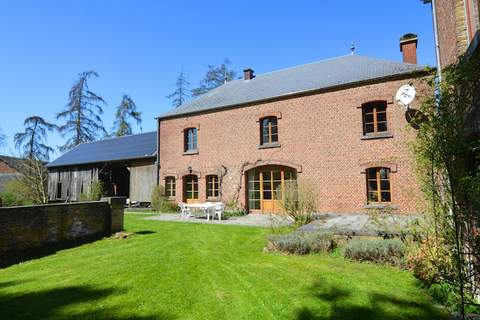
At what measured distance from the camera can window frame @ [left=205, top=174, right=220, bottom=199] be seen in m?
15.1

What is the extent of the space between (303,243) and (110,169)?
18.3m

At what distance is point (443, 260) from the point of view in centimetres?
403

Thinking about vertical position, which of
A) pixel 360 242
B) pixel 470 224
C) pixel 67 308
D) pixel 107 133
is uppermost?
pixel 107 133

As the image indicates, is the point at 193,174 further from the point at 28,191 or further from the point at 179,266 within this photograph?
the point at 179,266

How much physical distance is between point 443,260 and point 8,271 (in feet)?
23.5

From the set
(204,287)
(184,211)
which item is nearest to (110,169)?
(184,211)

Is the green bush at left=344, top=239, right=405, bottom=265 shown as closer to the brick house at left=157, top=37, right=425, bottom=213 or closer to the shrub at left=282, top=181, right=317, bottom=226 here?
the shrub at left=282, top=181, right=317, bottom=226

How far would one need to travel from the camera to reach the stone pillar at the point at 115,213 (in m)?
8.72

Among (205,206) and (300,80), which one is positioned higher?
(300,80)

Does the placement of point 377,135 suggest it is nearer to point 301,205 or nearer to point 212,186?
point 301,205

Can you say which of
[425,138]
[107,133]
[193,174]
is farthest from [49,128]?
[425,138]

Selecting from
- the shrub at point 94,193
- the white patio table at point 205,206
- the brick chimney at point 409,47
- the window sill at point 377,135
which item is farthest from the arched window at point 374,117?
the shrub at point 94,193

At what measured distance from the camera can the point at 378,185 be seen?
1119 cm

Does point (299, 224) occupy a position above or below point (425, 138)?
below
